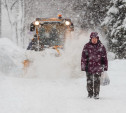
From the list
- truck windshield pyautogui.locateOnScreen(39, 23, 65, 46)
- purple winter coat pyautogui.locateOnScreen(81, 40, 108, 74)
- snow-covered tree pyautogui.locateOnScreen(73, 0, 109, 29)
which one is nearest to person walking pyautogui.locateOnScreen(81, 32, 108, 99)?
purple winter coat pyautogui.locateOnScreen(81, 40, 108, 74)

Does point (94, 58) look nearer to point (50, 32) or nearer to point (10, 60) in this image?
point (10, 60)

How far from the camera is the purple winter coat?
5.91 m

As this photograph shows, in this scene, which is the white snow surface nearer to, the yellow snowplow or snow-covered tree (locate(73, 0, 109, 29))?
the yellow snowplow

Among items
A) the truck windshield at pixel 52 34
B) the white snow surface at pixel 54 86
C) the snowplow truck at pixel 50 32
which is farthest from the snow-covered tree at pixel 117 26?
the truck windshield at pixel 52 34

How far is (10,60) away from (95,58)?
4823 mm

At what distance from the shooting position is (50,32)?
1140 centimetres

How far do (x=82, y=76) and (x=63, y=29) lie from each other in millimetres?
2586

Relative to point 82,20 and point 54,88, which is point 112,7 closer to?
point 82,20

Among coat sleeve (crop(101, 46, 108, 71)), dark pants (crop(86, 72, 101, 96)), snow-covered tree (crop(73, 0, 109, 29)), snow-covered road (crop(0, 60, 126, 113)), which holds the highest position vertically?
snow-covered tree (crop(73, 0, 109, 29))

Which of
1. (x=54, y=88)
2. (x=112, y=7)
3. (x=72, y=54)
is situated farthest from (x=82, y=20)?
(x=54, y=88)

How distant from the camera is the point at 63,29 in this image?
1156 centimetres

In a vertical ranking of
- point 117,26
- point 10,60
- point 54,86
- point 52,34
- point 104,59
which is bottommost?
point 54,86

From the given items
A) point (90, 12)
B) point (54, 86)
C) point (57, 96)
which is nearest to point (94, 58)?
point (57, 96)

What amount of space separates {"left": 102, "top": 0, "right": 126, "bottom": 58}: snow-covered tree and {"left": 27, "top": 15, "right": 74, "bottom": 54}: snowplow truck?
537 centimetres
